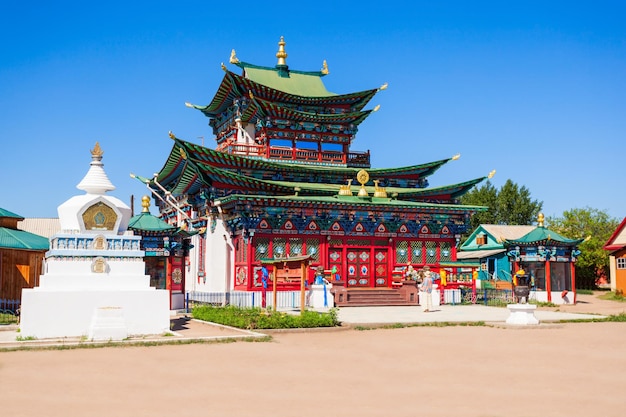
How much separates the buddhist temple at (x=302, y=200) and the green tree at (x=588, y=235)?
23.2 m

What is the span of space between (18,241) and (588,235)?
50957 millimetres

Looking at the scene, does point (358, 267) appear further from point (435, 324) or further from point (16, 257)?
point (16, 257)

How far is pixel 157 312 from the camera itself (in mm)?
19484

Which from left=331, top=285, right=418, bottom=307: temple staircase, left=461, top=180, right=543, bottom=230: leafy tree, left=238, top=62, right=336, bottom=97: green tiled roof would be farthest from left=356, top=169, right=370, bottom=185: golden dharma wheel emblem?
left=461, top=180, right=543, bottom=230: leafy tree

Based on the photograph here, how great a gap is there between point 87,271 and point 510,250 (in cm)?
2579

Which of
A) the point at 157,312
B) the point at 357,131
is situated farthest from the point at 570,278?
the point at 157,312

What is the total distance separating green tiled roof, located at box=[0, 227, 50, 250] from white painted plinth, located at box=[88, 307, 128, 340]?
10025mm

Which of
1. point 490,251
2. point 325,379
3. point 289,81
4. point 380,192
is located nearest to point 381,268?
point 380,192

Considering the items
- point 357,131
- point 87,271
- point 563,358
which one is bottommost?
point 563,358

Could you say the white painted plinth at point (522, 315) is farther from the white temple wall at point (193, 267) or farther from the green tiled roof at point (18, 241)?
the white temple wall at point (193, 267)

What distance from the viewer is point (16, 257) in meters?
27.1

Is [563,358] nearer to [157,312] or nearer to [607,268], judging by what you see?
[157,312]

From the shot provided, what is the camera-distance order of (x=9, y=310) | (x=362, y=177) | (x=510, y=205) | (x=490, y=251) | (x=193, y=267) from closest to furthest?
(x=9, y=310)
(x=362, y=177)
(x=193, y=267)
(x=490, y=251)
(x=510, y=205)

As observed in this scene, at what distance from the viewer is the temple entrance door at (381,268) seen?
35.1 metres
